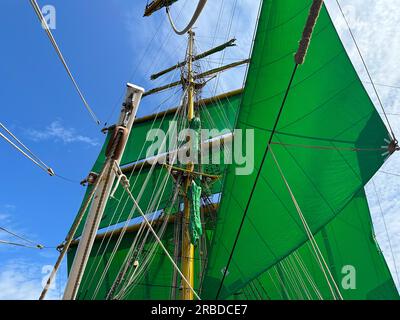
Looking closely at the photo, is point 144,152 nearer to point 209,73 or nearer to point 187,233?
point 209,73

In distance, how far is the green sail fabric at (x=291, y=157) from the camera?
6.02 metres

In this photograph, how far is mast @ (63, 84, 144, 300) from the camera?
Answer: 292 centimetres

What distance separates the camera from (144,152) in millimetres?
21312

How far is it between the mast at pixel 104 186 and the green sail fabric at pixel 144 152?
1464cm

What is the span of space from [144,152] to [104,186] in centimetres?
1824

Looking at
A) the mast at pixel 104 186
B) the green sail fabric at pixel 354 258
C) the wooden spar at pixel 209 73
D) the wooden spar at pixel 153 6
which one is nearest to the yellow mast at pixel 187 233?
the wooden spar at pixel 209 73

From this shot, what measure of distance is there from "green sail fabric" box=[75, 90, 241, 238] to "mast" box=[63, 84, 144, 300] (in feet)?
48.0

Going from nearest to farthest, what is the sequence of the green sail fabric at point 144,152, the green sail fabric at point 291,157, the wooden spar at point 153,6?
1. the green sail fabric at point 291,157
2. the wooden spar at point 153,6
3. the green sail fabric at point 144,152

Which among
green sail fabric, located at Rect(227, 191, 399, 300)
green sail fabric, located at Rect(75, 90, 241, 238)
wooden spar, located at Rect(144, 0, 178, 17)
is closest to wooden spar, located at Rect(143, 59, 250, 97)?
green sail fabric, located at Rect(75, 90, 241, 238)

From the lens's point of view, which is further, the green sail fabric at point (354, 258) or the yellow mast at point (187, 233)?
the yellow mast at point (187, 233)

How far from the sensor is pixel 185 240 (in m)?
12.2

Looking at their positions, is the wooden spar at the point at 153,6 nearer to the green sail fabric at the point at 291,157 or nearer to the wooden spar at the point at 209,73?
the green sail fabric at the point at 291,157

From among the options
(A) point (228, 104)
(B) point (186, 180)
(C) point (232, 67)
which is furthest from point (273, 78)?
(A) point (228, 104)
